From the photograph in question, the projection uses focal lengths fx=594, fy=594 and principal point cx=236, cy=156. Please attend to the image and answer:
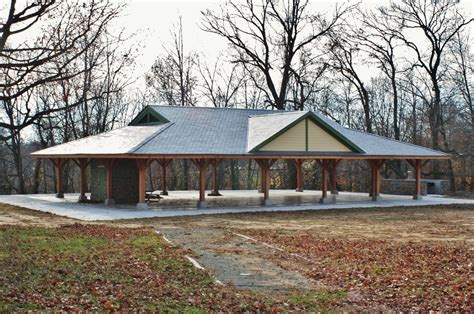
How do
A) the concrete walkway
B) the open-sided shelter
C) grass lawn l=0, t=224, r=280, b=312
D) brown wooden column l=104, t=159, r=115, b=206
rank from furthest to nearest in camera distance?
brown wooden column l=104, t=159, r=115, b=206
the open-sided shelter
the concrete walkway
grass lawn l=0, t=224, r=280, b=312

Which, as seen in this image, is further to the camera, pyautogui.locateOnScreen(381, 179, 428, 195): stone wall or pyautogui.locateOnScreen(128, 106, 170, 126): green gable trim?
pyautogui.locateOnScreen(381, 179, 428, 195): stone wall

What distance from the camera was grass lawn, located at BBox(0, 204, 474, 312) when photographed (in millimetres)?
8570

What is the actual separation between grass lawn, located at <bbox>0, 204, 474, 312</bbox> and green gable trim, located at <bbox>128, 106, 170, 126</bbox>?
9.36 m

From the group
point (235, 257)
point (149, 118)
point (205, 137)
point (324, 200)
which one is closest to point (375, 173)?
point (324, 200)

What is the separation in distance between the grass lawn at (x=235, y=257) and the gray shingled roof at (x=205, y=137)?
15.7ft

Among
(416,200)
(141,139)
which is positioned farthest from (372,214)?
(141,139)

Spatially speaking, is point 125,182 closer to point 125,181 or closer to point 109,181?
point 125,181

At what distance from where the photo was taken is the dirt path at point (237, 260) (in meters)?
10.0

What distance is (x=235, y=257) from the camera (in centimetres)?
1259

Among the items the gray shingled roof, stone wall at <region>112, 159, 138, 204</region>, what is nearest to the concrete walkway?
stone wall at <region>112, 159, 138, 204</region>

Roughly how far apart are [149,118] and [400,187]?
1531 centimetres

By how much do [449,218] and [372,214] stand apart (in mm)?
2869

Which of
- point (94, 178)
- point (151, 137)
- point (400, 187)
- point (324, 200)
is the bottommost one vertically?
point (324, 200)

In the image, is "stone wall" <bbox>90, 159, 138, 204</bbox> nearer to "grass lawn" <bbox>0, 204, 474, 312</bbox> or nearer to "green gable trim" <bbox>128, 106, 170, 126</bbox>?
"green gable trim" <bbox>128, 106, 170, 126</bbox>
